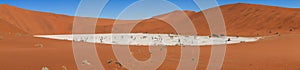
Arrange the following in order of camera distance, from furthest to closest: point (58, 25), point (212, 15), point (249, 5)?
point (58, 25) → point (249, 5) → point (212, 15)

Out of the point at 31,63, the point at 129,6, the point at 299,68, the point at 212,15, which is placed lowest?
the point at 299,68

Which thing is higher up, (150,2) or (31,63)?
(150,2)

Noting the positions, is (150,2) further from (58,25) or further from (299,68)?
(58,25)

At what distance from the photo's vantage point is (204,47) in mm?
18297

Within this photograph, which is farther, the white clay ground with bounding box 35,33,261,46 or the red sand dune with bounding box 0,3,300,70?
the white clay ground with bounding box 35,33,261,46

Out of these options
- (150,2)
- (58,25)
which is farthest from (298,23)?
(58,25)

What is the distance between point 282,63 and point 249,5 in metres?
49.1

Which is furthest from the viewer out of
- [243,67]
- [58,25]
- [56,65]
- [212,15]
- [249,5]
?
[58,25]

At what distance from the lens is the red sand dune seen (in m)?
10.2

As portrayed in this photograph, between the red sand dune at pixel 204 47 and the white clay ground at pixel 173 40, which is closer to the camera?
the red sand dune at pixel 204 47

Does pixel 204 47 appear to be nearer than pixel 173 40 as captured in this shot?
Yes

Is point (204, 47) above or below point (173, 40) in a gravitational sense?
below

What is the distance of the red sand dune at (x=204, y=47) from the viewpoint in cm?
1019

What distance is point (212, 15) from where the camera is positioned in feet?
168
